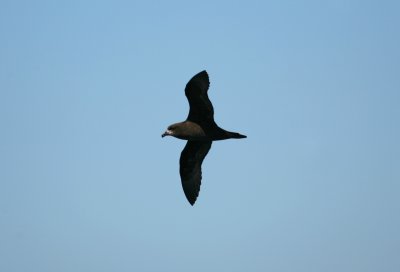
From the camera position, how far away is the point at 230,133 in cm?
2102

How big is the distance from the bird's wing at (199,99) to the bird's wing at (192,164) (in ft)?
5.46

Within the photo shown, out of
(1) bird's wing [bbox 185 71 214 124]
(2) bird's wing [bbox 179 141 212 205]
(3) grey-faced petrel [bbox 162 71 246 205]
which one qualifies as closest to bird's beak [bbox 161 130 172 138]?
(3) grey-faced petrel [bbox 162 71 246 205]

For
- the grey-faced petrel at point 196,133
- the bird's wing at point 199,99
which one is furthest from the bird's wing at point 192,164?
the bird's wing at point 199,99

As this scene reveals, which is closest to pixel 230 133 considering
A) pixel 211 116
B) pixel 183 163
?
pixel 211 116

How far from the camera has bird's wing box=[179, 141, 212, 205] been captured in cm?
2247

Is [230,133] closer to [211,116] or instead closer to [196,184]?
[211,116]

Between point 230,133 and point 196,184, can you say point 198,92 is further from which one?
point 196,184

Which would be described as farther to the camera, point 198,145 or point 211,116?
point 198,145

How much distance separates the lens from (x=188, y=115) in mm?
21031

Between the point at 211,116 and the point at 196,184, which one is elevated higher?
the point at 211,116

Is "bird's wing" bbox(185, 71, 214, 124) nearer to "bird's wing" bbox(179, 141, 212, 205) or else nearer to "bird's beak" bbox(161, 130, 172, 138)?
"bird's beak" bbox(161, 130, 172, 138)

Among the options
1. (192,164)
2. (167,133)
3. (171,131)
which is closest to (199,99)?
(171,131)

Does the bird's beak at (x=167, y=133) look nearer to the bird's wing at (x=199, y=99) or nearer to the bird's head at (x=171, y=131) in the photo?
the bird's head at (x=171, y=131)

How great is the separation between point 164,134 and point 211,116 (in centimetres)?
148
